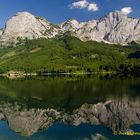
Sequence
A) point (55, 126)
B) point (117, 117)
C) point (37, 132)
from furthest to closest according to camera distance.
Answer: point (117, 117), point (55, 126), point (37, 132)

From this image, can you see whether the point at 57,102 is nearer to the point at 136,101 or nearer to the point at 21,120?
the point at 136,101

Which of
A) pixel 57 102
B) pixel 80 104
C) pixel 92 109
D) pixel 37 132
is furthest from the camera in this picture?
pixel 57 102

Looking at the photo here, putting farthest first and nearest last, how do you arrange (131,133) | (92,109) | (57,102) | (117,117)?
(57,102) < (92,109) < (117,117) < (131,133)

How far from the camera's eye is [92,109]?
83688mm

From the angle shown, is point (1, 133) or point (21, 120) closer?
point (1, 133)

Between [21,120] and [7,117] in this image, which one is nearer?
[21,120]

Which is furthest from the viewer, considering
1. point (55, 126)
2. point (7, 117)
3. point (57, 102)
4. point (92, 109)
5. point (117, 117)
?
point (57, 102)

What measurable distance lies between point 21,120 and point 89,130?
1835 cm

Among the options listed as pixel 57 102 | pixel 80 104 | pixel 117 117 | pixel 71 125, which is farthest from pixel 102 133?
pixel 57 102

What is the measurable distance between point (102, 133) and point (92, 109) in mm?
29942

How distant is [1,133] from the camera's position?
57.2 m

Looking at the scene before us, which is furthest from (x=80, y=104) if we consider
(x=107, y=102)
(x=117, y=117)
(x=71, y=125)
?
(x=71, y=125)

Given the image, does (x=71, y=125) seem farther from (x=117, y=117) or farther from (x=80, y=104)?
(x=80, y=104)

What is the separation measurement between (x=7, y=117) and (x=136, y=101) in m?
37.3
